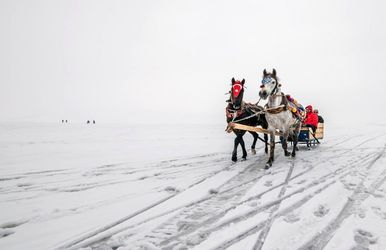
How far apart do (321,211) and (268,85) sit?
4864 millimetres


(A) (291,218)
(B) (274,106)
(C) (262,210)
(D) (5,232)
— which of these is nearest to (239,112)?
(B) (274,106)

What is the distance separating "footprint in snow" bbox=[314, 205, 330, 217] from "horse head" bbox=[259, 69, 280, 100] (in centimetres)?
431

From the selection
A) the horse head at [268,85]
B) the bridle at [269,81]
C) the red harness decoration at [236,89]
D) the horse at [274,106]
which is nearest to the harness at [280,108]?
the horse at [274,106]

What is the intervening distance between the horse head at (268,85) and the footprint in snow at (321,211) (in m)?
4.31

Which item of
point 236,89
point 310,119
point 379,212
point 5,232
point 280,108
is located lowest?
point 5,232

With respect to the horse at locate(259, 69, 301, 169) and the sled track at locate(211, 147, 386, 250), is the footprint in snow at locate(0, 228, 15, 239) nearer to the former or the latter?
the sled track at locate(211, 147, 386, 250)

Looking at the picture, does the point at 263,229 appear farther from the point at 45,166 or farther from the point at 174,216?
the point at 45,166

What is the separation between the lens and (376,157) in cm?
918

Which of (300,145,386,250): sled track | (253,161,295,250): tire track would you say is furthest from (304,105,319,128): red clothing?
(253,161,295,250): tire track

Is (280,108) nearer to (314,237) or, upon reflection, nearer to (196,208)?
(196,208)

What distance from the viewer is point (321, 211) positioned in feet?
13.8

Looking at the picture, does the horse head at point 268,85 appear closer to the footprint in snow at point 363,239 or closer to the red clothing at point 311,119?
the red clothing at point 311,119

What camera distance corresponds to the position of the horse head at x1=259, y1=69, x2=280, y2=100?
26.6ft

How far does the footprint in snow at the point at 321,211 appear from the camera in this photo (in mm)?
4090
